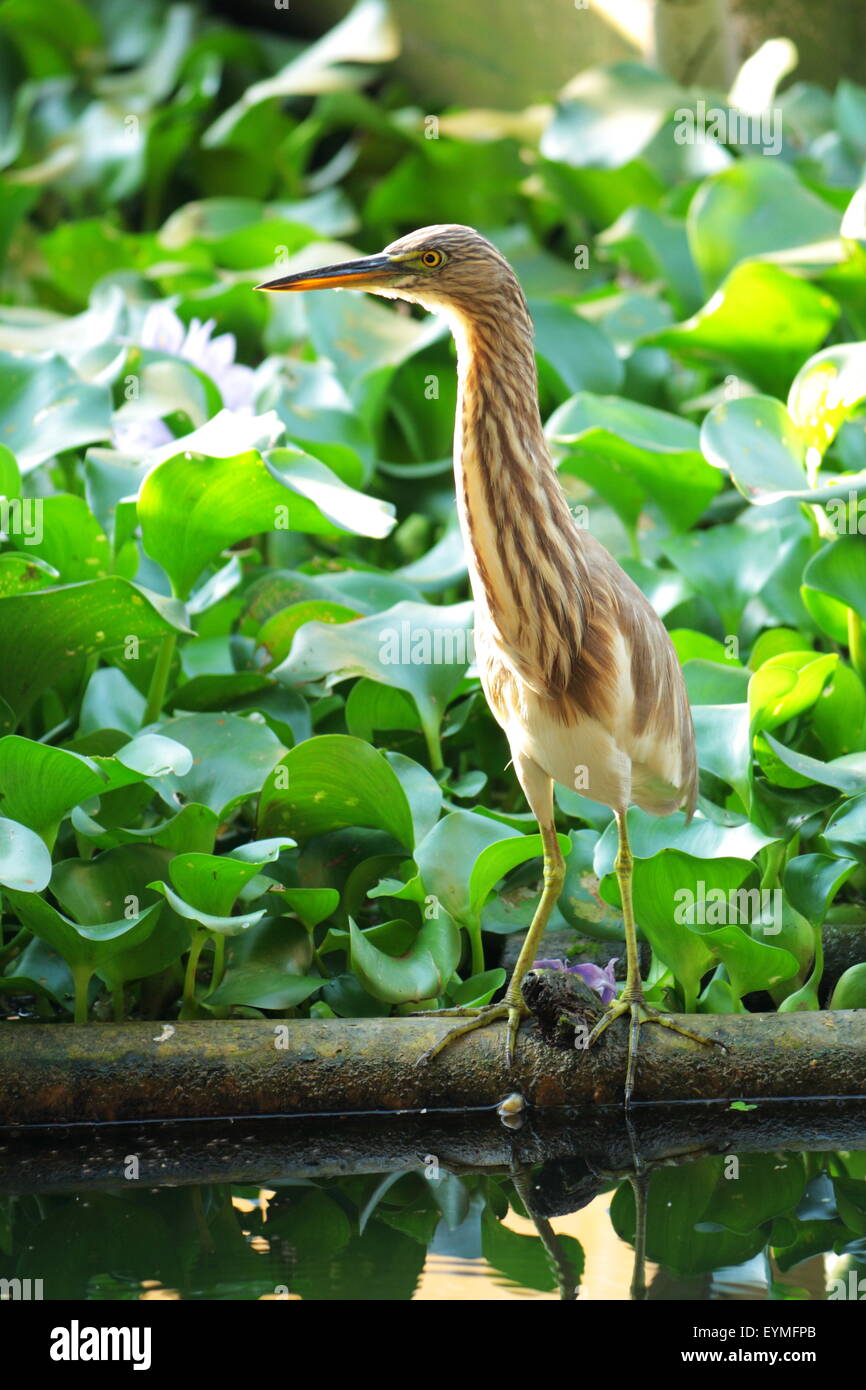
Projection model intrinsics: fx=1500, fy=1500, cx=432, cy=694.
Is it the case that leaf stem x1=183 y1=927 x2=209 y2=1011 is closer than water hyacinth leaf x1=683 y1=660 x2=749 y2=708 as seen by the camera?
Yes

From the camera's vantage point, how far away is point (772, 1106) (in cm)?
285

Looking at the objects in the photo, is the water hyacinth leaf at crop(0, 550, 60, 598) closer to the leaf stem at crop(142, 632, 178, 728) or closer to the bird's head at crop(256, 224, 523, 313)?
the leaf stem at crop(142, 632, 178, 728)

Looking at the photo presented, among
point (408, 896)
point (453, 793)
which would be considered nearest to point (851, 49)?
point (453, 793)

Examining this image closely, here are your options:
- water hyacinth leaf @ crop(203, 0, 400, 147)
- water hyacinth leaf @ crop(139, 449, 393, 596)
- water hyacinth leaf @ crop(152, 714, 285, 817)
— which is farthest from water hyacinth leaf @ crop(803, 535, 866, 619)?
water hyacinth leaf @ crop(203, 0, 400, 147)

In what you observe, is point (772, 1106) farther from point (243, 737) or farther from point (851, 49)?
point (851, 49)

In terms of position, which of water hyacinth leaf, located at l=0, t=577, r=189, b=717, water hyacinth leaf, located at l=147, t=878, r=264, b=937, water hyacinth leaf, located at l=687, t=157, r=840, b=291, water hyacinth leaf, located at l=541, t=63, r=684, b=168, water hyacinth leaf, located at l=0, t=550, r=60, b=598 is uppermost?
water hyacinth leaf, located at l=541, t=63, r=684, b=168

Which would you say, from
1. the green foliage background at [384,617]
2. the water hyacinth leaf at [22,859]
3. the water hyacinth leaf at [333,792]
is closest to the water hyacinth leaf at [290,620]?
the green foliage background at [384,617]

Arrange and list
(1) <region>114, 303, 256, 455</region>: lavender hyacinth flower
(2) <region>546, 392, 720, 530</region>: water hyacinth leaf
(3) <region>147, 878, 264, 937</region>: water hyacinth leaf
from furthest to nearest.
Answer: (1) <region>114, 303, 256, 455</region>: lavender hyacinth flower
(2) <region>546, 392, 720, 530</region>: water hyacinth leaf
(3) <region>147, 878, 264, 937</region>: water hyacinth leaf

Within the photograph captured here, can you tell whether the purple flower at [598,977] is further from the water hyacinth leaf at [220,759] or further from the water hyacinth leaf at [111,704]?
the water hyacinth leaf at [111,704]

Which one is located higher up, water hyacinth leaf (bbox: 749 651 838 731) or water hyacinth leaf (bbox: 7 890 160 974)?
water hyacinth leaf (bbox: 749 651 838 731)

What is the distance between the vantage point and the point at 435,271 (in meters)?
2.60

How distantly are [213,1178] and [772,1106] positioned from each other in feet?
3.46

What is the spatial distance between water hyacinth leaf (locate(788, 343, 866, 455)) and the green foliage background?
1 cm

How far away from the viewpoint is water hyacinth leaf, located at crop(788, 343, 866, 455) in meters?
3.59
